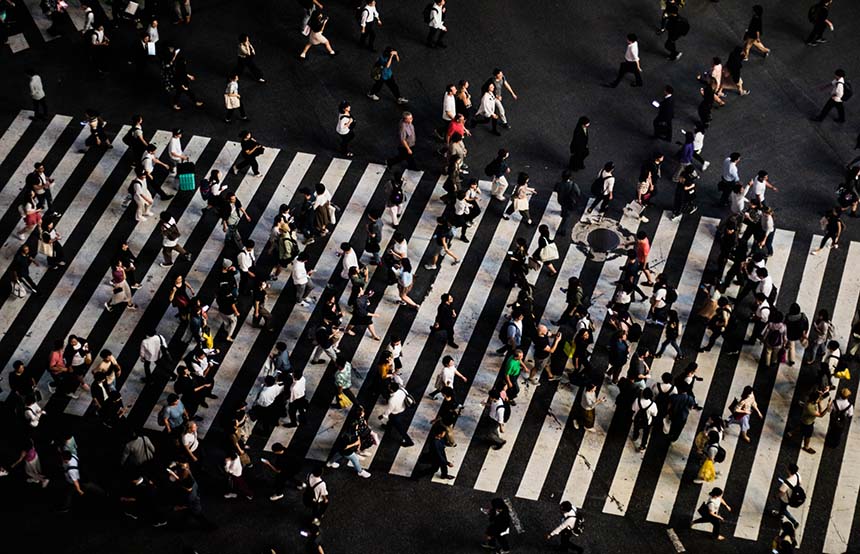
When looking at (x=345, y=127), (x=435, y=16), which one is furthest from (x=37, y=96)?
(x=435, y=16)

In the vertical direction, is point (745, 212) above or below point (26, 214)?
above

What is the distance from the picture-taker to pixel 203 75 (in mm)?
41688

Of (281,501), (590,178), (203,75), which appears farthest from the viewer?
(203,75)

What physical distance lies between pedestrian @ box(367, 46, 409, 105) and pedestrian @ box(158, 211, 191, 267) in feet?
22.7

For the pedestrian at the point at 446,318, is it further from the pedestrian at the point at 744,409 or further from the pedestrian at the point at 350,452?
the pedestrian at the point at 744,409

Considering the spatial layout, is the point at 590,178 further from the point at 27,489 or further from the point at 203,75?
the point at 27,489

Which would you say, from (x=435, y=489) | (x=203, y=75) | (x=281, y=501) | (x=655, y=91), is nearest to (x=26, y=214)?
(x=203, y=75)

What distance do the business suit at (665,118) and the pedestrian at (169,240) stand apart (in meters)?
12.8

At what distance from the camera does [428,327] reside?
35.7 m

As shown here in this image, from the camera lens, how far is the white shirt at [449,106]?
128 feet

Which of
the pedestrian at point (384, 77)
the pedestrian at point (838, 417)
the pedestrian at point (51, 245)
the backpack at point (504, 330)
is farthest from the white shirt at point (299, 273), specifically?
the pedestrian at point (838, 417)

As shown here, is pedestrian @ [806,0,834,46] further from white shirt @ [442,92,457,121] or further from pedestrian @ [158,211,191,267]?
pedestrian @ [158,211,191,267]

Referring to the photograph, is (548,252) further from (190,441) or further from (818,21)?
(818,21)

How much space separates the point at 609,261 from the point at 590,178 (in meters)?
2.89
